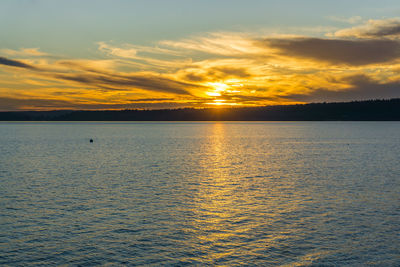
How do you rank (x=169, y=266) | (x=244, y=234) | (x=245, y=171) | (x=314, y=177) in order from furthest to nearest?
(x=245, y=171)
(x=314, y=177)
(x=244, y=234)
(x=169, y=266)

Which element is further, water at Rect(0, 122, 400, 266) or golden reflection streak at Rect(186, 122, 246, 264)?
golden reflection streak at Rect(186, 122, 246, 264)

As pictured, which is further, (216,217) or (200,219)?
(216,217)

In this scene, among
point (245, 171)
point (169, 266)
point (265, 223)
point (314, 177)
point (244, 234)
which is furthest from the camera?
point (245, 171)

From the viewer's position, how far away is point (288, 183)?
120ft

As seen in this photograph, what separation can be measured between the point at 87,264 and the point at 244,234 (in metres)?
8.54

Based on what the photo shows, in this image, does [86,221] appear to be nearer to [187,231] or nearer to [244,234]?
[187,231]

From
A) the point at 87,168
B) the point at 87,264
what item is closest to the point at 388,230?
the point at 87,264

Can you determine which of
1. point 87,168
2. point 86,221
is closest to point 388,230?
point 86,221

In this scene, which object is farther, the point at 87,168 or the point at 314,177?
the point at 87,168

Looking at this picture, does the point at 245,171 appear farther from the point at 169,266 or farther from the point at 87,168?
the point at 169,266

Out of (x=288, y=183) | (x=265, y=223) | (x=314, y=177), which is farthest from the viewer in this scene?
(x=314, y=177)

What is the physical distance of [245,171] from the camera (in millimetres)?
45688

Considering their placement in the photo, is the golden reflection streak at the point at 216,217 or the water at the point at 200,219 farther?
the golden reflection streak at the point at 216,217

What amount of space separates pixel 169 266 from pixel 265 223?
27.0 ft
